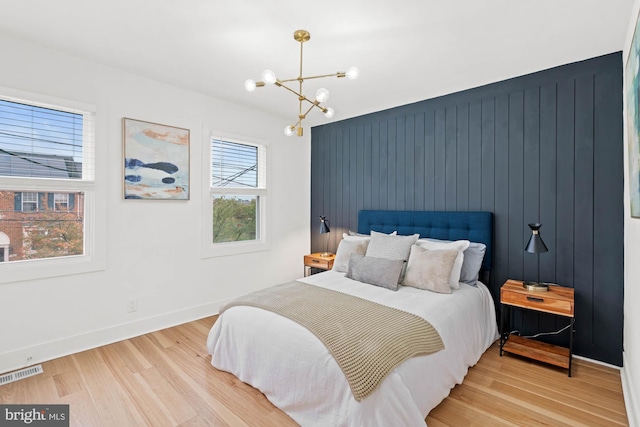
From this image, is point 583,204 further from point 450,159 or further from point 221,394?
point 221,394

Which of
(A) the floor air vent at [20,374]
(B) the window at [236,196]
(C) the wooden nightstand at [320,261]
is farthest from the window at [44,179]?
(C) the wooden nightstand at [320,261]

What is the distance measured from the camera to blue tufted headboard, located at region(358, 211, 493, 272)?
3.07 metres

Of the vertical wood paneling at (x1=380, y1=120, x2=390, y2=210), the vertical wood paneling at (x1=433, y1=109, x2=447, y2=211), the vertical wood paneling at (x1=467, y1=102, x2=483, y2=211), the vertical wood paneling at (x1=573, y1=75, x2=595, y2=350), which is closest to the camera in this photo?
the vertical wood paneling at (x1=573, y1=75, x2=595, y2=350)

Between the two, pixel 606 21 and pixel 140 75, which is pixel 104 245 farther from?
pixel 606 21

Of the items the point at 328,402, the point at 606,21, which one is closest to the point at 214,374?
the point at 328,402

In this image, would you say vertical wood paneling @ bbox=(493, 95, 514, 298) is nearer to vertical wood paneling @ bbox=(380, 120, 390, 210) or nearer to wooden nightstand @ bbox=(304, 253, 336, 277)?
vertical wood paneling @ bbox=(380, 120, 390, 210)

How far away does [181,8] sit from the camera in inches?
79.1

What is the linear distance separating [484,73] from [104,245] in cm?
383

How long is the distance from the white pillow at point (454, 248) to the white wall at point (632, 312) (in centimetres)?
109

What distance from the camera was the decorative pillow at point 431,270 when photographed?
265 cm

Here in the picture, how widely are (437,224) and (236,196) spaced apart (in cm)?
244

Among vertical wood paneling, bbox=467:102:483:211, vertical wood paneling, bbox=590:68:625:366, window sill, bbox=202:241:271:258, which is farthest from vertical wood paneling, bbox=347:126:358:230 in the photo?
vertical wood paneling, bbox=590:68:625:366

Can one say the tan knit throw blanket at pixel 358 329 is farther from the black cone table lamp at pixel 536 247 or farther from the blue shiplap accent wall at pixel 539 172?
the blue shiplap accent wall at pixel 539 172

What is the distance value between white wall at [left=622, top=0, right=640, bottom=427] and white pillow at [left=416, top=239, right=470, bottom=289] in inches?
42.8
